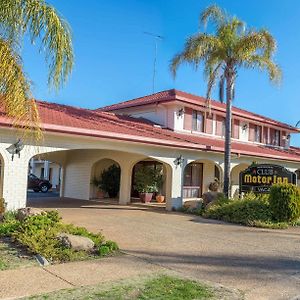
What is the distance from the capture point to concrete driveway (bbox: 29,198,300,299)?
7.06m

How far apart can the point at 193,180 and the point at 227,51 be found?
28.7ft

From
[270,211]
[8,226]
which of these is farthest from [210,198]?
[8,226]

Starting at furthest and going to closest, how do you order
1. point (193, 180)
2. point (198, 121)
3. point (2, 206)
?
point (193, 180) < point (198, 121) < point (2, 206)

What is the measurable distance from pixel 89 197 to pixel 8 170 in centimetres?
998

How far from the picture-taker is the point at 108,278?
665cm

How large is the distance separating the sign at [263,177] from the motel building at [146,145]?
2.49 m

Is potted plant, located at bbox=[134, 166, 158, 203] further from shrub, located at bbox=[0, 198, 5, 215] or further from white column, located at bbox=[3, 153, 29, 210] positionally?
shrub, located at bbox=[0, 198, 5, 215]

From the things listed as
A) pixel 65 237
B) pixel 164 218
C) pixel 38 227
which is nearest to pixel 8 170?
pixel 38 227

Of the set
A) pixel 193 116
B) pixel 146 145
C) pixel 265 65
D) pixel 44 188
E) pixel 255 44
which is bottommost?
pixel 44 188

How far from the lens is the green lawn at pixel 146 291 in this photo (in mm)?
5688

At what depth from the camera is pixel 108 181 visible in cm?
2256

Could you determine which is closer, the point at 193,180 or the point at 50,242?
the point at 50,242

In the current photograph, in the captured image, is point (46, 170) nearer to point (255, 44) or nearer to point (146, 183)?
point (146, 183)

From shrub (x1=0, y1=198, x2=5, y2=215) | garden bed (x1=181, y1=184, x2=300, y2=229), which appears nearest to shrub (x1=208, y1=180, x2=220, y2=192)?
garden bed (x1=181, y1=184, x2=300, y2=229)
